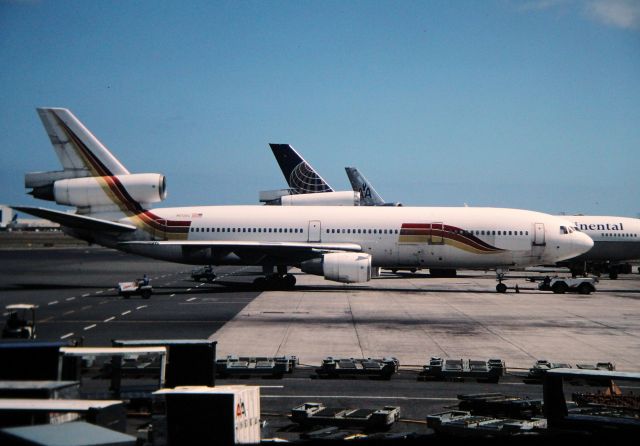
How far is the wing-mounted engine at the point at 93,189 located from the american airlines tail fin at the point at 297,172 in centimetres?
3550

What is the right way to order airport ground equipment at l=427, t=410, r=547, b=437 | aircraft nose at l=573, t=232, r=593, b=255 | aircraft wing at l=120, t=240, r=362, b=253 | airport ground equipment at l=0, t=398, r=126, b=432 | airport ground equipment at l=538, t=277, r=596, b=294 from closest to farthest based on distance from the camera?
airport ground equipment at l=0, t=398, r=126, b=432 → airport ground equipment at l=427, t=410, r=547, b=437 → aircraft wing at l=120, t=240, r=362, b=253 → airport ground equipment at l=538, t=277, r=596, b=294 → aircraft nose at l=573, t=232, r=593, b=255

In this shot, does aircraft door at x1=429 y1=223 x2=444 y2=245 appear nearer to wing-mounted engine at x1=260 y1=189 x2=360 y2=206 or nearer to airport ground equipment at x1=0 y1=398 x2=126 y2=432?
wing-mounted engine at x1=260 y1=189 x2=360 y2=206

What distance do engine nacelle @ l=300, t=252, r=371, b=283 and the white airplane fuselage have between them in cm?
313

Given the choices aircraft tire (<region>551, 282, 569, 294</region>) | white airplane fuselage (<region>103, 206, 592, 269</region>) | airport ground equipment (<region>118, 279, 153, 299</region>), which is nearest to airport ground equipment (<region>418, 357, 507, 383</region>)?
airport ground equipment (<region>118, 279, 153, 299</region>)

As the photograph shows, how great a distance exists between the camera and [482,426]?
538 inches

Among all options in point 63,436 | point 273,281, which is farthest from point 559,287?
point 63,436

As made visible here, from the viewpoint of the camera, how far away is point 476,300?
42.0 m

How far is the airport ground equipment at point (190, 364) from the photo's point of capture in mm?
13578

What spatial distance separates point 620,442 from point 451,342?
61.4 feet

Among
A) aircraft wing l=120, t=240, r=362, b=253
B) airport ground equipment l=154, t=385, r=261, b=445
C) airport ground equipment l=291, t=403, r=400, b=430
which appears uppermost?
aircraft wing l=120, t=240, r=362, b=253

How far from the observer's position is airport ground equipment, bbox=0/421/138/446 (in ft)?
22.7

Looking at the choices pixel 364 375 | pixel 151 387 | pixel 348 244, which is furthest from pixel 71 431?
pixel 348 244

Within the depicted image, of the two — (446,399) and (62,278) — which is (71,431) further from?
(62,278)

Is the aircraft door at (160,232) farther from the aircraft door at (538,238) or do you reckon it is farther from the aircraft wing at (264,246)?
the aircraft door at (538,238)
